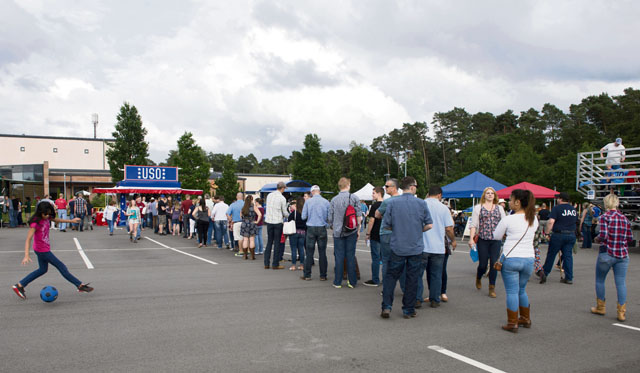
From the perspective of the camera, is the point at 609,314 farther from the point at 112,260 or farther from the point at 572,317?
the point at 112,260

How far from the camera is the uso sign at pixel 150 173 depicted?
3064 centimetres

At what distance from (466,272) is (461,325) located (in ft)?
16.2

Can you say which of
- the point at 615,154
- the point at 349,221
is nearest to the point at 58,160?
the point at 615,154

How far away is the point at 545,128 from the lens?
247ft

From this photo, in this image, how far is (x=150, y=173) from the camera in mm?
31531

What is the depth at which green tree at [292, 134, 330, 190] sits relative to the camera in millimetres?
62438

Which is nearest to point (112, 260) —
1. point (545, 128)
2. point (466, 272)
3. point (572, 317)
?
point (466, 272)

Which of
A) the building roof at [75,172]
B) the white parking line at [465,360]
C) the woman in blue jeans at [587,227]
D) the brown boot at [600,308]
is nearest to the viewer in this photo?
the white parking line at [465,360]

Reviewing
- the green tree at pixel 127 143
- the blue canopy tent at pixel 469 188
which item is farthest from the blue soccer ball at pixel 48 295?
the green tree at pixel 127 143

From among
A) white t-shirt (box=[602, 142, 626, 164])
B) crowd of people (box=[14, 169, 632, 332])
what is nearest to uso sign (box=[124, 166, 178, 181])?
crowd of people (box=[14, 169, 632, 332])

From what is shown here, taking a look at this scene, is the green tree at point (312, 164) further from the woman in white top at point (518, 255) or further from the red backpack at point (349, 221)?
the woman in white top at point (518, 255)

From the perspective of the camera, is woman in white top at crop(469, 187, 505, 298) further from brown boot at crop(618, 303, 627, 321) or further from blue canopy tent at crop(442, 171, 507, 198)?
blue canopy tent at crop(442, 171, 507, 198)

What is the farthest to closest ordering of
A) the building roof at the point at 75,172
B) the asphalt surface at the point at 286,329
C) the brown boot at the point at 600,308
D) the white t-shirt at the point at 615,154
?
the building roof at the point at 75,172 < the white t-shirt at the point at 615,154 < the brown boot at the point at 600,308 < the asphalt surface at the point at 286,329

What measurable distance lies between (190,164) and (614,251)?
185 ft
